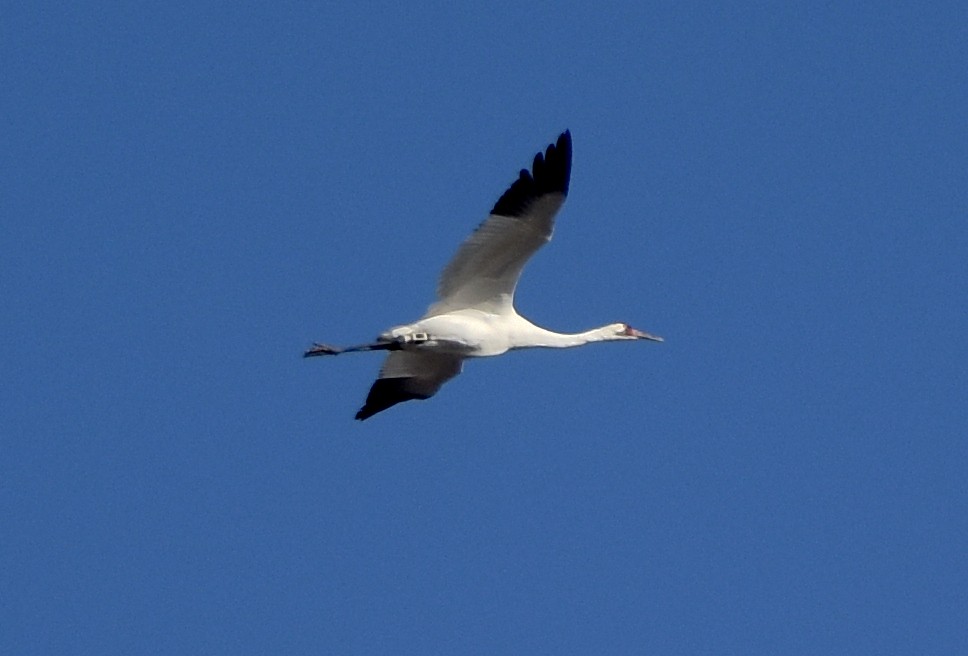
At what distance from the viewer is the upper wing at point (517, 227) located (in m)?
26.7

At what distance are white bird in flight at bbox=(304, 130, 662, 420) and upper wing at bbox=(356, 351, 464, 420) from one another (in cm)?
1

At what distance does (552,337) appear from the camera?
28.5m

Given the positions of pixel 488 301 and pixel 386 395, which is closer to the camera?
pixel 488 301

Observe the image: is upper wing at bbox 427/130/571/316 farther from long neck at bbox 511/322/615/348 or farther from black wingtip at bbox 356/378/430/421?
black wingtip at bbox 356/378/430/421

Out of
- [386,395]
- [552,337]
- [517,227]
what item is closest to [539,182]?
[517,227]

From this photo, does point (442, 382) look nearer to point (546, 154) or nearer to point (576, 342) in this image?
point (576, 342)

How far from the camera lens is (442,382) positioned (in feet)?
97.3

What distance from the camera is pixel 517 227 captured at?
26797 millimetres

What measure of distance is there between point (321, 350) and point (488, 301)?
2.72 metres

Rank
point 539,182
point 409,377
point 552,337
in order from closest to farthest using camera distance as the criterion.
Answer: point 539,182 < point 552,337 < point 409,377

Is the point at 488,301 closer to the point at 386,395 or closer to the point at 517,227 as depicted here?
Answer: the point at 517,227

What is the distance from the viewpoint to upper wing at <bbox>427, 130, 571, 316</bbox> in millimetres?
26703

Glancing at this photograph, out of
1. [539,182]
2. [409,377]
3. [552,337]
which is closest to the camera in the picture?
[539,182]

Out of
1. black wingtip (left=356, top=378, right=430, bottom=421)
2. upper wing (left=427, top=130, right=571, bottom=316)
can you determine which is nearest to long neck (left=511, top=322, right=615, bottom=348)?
upper wing (left=427, top=130, right=571, bottom=316)
